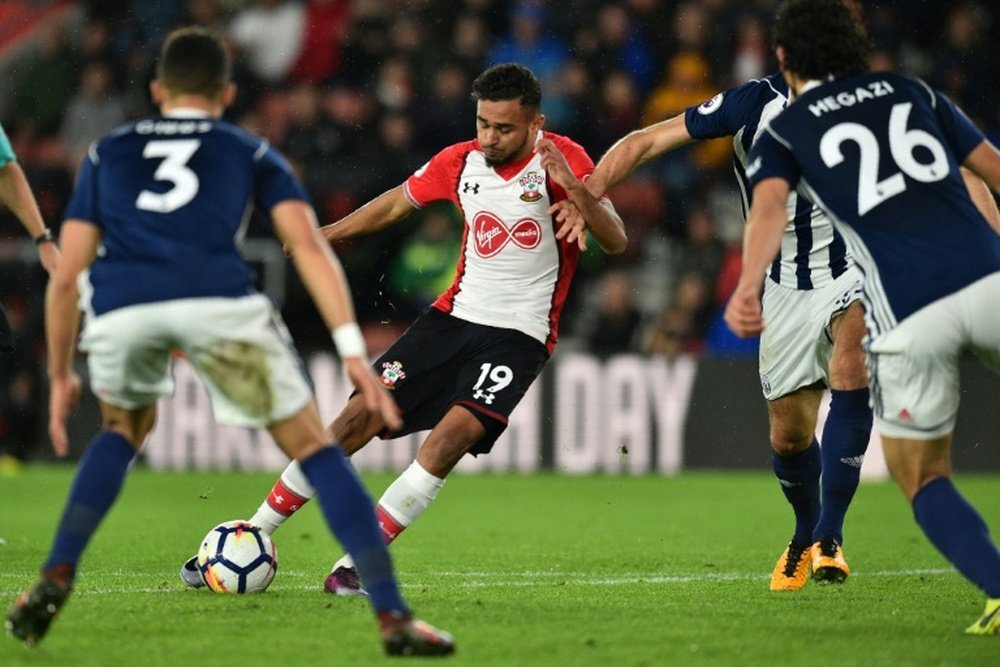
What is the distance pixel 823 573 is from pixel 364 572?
281 centimetres

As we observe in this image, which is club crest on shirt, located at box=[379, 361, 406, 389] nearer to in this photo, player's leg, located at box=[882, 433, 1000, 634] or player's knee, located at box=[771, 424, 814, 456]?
player's knee, located at box=[771, 424, 814, 456]

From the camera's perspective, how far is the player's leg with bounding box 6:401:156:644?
495 cm

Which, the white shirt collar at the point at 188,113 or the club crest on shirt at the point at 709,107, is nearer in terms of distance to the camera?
the white shirt collar at the point at 188,113

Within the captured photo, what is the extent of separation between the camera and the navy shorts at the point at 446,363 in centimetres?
694

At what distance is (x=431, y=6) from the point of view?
16.2 metres

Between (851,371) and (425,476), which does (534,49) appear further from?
(425,476)

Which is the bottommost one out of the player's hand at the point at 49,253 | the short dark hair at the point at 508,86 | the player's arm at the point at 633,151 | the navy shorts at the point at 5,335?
the navy shorts at the point at 5,335

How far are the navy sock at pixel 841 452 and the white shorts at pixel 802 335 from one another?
0.66 ft

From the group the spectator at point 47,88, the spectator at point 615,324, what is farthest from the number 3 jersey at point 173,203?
the spectator at point 47,88

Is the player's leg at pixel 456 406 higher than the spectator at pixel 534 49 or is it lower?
lower

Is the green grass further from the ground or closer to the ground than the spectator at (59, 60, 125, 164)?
closer to the ground

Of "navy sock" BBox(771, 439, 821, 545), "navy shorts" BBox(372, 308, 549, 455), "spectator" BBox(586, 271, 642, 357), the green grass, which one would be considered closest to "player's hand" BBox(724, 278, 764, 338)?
the green grass

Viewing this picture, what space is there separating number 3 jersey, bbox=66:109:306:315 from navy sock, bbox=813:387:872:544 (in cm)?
297

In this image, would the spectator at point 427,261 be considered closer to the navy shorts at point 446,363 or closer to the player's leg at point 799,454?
the navy shorts at point 446,363
